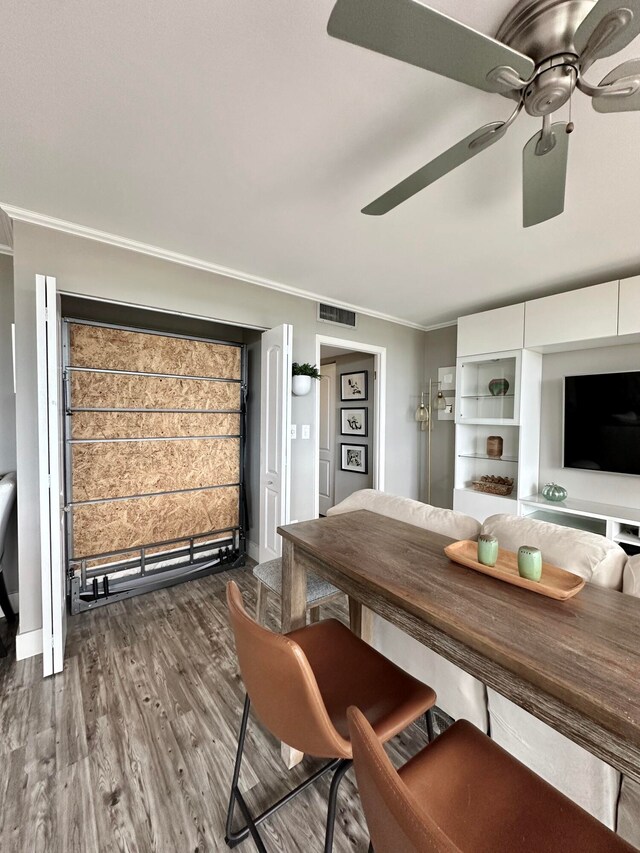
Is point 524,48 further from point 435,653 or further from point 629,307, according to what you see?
point 629,307

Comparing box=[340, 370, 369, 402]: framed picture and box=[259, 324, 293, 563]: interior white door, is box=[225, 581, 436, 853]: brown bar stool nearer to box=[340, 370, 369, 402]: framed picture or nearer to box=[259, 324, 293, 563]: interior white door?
box=[259, 324, 293, 563]: interior white door

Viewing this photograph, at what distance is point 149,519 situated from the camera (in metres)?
3.07

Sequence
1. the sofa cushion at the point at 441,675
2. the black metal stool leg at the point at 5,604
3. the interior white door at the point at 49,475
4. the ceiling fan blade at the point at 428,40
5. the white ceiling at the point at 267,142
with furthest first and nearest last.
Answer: the black metal stool leg at the point at 5,604, the interior white door at the point at 49,475, the sofa cushion at the point at 441,675, the white ceiling at the point at 267,142, the ceiling fan blade at the point at 428,40

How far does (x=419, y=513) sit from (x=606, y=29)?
1.64 metres

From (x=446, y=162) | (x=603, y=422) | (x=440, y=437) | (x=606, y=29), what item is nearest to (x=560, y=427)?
(x=603, y=422)

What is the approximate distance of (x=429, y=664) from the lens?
156 cm

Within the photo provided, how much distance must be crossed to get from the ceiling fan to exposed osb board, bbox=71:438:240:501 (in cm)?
276

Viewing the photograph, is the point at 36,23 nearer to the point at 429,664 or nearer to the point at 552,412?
the point at 429,664

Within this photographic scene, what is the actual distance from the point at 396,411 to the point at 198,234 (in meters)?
2.89

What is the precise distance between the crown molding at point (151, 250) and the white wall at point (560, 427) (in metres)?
2.10

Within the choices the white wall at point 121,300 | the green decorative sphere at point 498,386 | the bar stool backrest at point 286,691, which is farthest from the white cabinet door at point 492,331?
the bar stool backrest at point 286,691

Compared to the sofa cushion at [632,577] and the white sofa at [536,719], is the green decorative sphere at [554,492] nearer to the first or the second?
the white sofa at [536,719]

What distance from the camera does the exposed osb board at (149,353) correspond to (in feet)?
8.98

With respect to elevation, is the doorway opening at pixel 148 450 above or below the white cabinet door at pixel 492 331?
below
